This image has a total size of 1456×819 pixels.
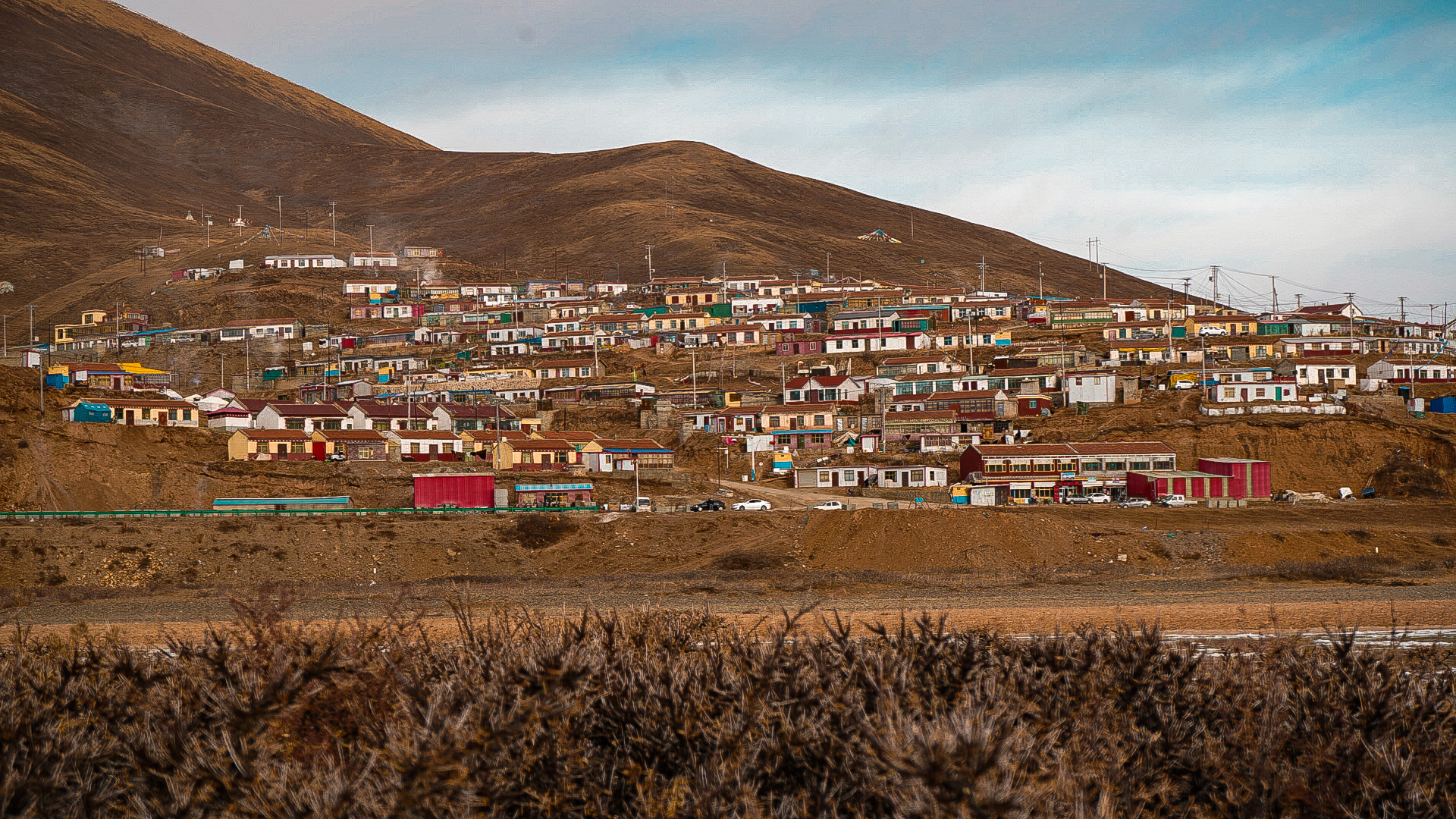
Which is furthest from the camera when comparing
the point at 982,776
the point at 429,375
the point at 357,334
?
the point at 357,334

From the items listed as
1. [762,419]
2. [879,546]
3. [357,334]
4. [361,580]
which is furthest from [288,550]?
[357,334]

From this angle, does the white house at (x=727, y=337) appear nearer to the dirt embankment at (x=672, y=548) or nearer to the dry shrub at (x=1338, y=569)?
the dirt embankment at (x=672, y=548)

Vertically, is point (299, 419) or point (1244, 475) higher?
point (299, 419)

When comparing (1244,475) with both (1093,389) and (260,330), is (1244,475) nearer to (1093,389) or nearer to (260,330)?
(1093,389)

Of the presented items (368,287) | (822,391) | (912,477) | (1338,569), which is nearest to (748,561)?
(912,477)

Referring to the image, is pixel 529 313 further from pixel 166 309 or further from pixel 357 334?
pixel 166 309

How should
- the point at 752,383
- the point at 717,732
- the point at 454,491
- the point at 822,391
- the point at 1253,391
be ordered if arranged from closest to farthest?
the point at 717,732
the point at 454,491
the point at 1253,391
the point at 822,391
the point at 752,383
